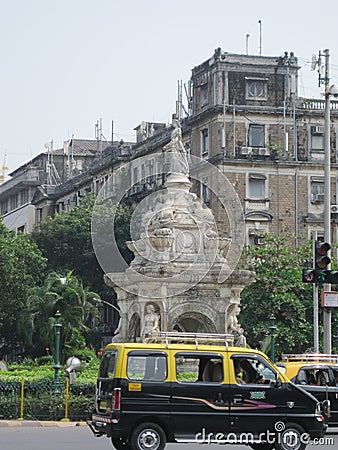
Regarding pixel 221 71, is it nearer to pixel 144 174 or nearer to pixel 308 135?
pixel 308 135

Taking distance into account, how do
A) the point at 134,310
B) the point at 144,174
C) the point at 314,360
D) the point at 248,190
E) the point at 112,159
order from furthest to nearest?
the point at 112,159
the point at 144,174
the point at 248,190
the point at 134,310
the point at 314,360

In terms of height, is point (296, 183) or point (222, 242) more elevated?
point (296, 183)

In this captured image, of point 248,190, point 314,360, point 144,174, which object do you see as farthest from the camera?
point 144,174

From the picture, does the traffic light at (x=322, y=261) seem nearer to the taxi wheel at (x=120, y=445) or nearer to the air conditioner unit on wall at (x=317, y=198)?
the taxi wheel at (x=120, y=445)

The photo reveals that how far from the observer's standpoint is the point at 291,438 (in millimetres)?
20516

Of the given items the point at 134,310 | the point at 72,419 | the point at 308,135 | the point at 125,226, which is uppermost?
the point at 308,135

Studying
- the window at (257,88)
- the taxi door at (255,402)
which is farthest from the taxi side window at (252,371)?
the window at (257,88)

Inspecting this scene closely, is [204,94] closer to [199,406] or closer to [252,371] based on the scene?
[252,371]

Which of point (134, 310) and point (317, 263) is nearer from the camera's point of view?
point (317, 263)

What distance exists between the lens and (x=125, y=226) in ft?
225

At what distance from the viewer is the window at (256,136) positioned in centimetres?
6769

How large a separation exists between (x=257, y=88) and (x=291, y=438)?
49.2m

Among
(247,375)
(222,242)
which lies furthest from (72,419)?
(222,242)

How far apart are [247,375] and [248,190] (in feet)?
151
